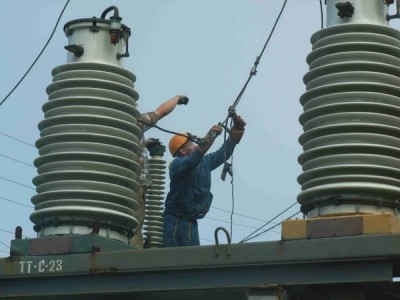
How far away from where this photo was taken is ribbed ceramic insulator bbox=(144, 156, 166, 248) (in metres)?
15.2

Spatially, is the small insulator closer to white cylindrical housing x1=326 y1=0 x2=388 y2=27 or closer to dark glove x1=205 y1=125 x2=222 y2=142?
dark glove x1=205 y1=125 x2=222 y2=142

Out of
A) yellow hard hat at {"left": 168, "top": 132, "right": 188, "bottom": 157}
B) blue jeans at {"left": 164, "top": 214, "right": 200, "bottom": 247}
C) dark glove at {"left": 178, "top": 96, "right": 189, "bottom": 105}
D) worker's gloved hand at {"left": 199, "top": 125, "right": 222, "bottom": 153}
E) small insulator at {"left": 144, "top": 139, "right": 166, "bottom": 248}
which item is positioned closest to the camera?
worker's gloved hand at {"left": 199, "top": 125, "right": 222, "bottom": 153}

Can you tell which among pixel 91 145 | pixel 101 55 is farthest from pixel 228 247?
pixel 101 55

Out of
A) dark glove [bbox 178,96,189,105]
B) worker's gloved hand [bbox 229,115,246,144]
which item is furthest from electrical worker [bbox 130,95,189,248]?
worker's gloved hand [bbox 229,115,246,144]

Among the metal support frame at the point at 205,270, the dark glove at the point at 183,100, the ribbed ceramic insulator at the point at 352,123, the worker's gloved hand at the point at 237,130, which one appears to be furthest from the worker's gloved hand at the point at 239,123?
the metal support frame at the point at 205,270

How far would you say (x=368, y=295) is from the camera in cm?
916

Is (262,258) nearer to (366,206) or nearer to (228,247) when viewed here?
(228,247)

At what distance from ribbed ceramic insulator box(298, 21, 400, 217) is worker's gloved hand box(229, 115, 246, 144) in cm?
232

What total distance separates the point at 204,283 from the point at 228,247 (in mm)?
378

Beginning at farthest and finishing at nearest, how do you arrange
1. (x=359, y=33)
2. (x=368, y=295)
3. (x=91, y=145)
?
(x=91, y=145) < (x=359, y=33) < (x=368, y=295)

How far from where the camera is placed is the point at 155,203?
15.7 meters

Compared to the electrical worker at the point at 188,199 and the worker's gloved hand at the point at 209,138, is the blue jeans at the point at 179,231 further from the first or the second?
the worker's gloved hand at the point at 209,138

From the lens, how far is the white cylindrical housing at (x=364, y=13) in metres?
10.1

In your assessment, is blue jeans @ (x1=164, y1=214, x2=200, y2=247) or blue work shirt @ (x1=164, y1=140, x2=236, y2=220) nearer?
blue work shirt @ (x1=164, y1=140, x2=236, y2=220)
